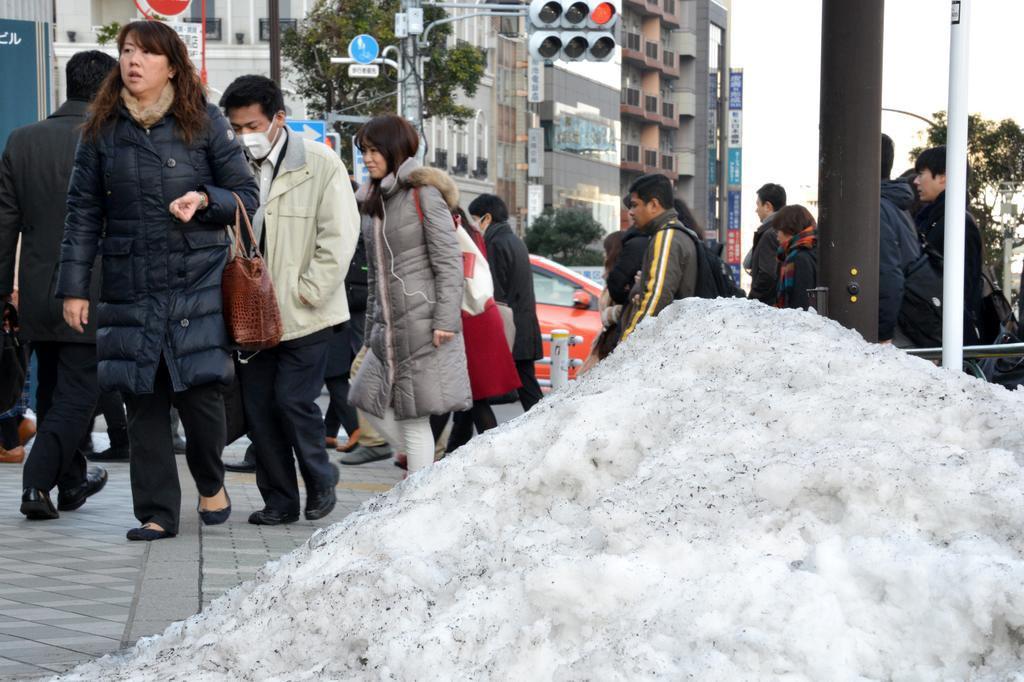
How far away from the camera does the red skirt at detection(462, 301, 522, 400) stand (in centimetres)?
870

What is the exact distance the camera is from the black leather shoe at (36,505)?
7156 millimetres

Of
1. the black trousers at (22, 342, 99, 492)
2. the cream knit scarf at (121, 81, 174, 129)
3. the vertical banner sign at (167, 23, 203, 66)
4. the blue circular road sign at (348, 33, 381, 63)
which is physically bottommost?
the black trousers at (22, 342, 99, 492)

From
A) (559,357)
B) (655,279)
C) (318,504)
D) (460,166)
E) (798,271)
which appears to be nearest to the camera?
(318,504)

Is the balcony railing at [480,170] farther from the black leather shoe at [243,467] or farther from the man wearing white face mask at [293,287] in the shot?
the man wearing white face mask at [293,287]

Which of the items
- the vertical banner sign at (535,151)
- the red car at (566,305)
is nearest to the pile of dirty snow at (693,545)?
the red car at (566,305)

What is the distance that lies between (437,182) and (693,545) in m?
4.77

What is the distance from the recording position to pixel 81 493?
762 centimetres

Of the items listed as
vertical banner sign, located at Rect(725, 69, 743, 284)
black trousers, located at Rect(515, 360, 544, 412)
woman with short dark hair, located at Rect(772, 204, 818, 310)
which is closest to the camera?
woman with short dark hair, located at Rect(772, 204, 818, 310)

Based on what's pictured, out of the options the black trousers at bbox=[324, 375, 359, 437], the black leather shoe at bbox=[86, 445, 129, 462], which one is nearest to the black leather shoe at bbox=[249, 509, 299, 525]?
the black leather shoe at bbox=[86, 445, 129, 462]

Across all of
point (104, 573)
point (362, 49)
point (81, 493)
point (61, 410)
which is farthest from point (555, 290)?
point (362, 49)

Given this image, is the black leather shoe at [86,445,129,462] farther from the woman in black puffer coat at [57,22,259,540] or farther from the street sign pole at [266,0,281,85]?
the street sign pole at [266,0,281,85]

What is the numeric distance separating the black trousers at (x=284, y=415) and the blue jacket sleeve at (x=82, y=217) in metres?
1.05

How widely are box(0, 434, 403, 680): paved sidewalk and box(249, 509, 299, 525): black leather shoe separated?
0.04 m

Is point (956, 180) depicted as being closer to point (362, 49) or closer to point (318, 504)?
point (318, 504)
